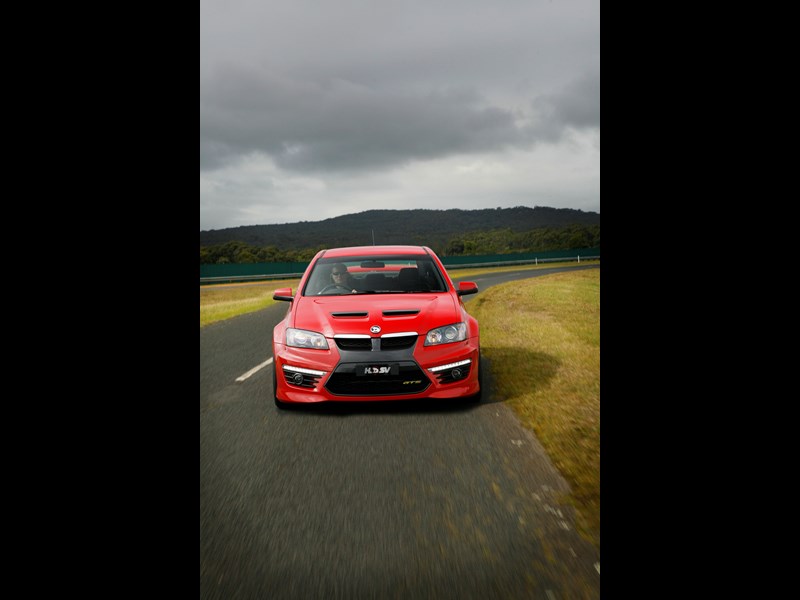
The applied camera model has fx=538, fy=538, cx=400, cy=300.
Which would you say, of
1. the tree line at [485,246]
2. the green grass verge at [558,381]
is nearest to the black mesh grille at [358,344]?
the green grass verge at [558,381]

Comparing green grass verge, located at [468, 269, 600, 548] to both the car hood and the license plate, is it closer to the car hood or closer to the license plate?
the car hood

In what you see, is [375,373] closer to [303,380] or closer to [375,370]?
[375,370]

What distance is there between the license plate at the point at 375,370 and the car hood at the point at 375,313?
11.7 inches

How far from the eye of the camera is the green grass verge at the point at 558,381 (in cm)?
347

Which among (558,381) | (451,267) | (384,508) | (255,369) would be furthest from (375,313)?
(451,267)

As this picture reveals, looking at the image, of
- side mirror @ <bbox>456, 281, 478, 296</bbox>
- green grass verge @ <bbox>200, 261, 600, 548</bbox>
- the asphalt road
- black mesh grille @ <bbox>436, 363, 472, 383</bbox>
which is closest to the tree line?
green grass verge @ <bbox>200, 261, 600, 548</bbox>

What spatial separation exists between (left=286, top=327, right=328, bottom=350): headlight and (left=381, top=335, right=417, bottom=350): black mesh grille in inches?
21.2

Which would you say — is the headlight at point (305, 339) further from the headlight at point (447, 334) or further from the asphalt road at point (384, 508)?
the headlight at point (447, 334)

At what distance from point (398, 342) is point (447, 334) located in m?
0.49
